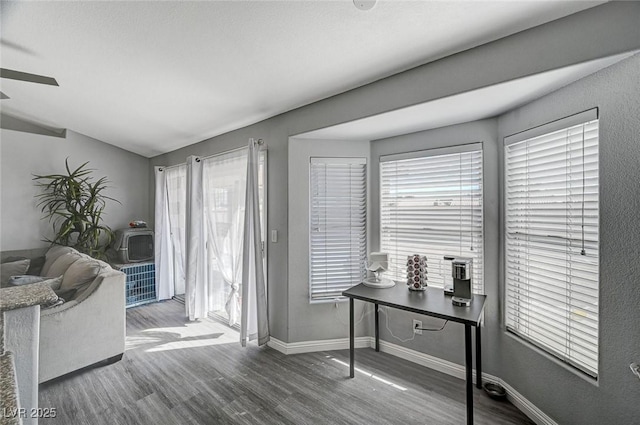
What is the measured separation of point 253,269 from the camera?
2.69 m

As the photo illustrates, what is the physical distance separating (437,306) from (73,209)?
14.8 feet

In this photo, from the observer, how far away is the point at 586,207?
1.47m

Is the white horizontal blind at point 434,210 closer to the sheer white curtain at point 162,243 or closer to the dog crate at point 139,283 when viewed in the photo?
the sheer white curtain at point 162,243

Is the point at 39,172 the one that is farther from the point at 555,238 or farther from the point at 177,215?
the point at 555,238

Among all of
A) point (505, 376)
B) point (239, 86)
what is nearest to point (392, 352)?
point (505, 376)

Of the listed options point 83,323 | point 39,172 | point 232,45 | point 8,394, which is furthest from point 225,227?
point 39,172

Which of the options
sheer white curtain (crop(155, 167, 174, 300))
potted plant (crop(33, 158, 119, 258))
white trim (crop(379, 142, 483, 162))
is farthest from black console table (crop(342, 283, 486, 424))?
potted plant (crop(33, 158, 119, 258))

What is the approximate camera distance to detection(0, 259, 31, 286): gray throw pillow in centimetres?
285

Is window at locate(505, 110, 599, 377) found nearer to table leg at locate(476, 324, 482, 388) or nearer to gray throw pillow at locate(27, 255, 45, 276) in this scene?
table leg at locate(476, 324, 482, 388)

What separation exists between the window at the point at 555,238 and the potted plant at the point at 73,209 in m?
4.74

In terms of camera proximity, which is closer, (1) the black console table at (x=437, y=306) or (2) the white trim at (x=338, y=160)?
(1) the black console table at (x=437, y=306)

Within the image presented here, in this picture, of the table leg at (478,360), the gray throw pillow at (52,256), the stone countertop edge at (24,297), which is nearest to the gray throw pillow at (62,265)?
the gray throw pillow at (52,256)

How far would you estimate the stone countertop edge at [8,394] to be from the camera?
21.9 inches

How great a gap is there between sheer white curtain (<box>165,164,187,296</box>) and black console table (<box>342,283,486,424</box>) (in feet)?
9.71
